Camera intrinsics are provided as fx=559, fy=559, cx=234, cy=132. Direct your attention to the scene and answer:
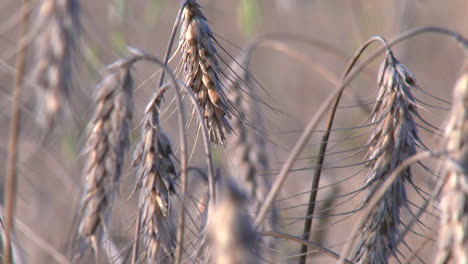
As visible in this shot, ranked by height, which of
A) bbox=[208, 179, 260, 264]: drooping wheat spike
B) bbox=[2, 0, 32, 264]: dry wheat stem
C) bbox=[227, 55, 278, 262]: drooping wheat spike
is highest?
bbox=[2, 0, 32, 264]: dry wheat stem

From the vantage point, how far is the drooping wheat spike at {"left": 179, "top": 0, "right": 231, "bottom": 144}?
1.15 meters

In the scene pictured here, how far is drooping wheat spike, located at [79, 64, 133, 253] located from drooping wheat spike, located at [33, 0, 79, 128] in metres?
0.14

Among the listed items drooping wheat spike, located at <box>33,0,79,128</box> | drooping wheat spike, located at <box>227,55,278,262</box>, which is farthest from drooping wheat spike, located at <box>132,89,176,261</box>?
drooping wheat spike, located at <box>227,55,278,262</box>

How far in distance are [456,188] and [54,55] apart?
555mm

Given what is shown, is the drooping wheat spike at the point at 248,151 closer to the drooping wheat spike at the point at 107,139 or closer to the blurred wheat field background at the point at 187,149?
the blurred wheat field background at the point at 187,149

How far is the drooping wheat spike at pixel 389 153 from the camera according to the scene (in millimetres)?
1106

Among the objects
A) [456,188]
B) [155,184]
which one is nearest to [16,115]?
[155,184]

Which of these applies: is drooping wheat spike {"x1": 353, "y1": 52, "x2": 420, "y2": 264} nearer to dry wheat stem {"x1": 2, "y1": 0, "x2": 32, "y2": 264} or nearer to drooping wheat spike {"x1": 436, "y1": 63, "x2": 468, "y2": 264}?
drooping wheat spike {"x1": 436, "y1": 63, "x2": 468, "y2": 264}

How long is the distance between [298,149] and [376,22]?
3.42m

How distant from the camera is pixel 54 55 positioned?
708mm

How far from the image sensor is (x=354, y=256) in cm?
118

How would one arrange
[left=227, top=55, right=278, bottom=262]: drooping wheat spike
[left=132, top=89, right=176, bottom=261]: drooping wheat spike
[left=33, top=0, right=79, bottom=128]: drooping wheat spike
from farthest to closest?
[left=227, top=55, right=278, bottom=262]: drooping wheat spike
[left=132, top=89, right=176, bottom=261]: drooping wheat spike
[left=33, top=0, right=79, bottom=128]: drooping wheat spike

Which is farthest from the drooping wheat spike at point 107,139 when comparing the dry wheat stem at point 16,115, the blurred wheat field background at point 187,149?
the dry wheat stem at point 16,115

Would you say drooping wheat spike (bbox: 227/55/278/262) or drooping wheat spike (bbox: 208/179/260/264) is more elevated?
drooping wheat spike (bbox: 208/179/260/264)
